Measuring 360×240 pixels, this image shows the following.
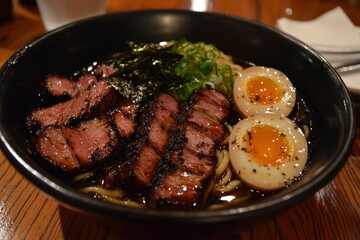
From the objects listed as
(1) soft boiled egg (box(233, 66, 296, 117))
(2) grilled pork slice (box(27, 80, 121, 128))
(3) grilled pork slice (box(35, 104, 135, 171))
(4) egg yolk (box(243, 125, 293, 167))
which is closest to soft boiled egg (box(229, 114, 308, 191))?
(4) egg yolk (box(243, 125, 293, 167))

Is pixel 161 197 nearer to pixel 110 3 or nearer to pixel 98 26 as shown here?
pixel 98 26

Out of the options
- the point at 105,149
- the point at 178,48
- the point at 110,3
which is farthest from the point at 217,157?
the point at 110,3

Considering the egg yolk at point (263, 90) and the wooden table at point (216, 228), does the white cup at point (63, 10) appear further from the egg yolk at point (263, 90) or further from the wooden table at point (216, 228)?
the egg yolk at point (263, 90)

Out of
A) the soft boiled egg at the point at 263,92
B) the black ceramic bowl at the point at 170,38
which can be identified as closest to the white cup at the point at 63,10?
the black ceramic bowl at the point at 170,38

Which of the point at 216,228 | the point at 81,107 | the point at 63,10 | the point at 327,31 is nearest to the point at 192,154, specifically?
the point at 216,228

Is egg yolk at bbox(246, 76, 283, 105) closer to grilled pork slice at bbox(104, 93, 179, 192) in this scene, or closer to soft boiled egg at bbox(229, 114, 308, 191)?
soft boiled egg at bbox(229, 114, 308, 191)
